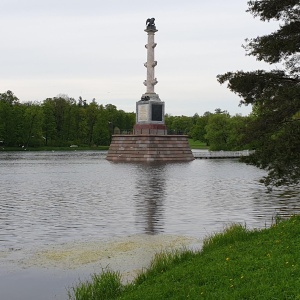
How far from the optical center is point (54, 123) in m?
121

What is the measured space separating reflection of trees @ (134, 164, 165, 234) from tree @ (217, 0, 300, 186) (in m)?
4.68

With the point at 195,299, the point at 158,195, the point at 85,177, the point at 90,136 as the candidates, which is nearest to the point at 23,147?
the point at 90,136

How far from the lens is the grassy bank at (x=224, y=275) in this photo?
8.49m

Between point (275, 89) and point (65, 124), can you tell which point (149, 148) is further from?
point (65, 124)

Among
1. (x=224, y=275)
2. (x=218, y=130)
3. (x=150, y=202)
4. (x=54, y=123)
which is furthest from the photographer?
(x=54, y=123)

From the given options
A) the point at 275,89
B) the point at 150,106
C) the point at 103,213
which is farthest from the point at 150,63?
the point at 275,89

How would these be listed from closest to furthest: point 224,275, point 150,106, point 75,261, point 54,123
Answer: point 224,275
point 75,261
point 150,106
point 54,123

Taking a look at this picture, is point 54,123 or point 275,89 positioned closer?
point 275,89

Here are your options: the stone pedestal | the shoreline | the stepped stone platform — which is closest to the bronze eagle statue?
the stone pedestal

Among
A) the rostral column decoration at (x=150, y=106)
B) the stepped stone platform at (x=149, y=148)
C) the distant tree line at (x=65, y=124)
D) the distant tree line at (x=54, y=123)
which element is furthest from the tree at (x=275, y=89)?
the distant tree line at (x=54, y=123)

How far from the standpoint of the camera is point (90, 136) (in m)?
135

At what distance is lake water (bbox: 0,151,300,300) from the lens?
12945 mm

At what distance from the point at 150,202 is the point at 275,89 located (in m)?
10.5

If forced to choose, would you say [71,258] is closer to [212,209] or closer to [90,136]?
[212,209]
